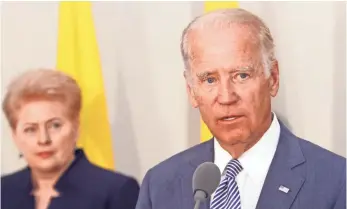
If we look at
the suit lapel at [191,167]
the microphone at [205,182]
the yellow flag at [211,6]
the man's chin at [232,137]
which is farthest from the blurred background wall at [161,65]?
the microphone at [205,182]

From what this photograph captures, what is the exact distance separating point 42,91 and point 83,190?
32 cm

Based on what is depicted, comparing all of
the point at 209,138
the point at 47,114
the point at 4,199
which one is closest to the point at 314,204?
the point at 209,138

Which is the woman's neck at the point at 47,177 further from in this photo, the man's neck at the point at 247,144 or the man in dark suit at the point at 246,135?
the man's neck at the point at 247,144

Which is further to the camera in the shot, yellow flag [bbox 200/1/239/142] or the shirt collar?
yellow flag [bbox 200/1/239/142]

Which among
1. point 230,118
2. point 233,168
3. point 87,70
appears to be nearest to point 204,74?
point 230,118

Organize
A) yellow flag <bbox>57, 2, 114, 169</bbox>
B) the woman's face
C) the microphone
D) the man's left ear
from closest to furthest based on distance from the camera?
the microphone → the man's left ear → the woman's face → yellow flag <bbox>57, 2, 114, 169</bbox>

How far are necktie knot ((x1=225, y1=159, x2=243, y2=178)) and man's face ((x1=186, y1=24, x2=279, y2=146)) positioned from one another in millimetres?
49

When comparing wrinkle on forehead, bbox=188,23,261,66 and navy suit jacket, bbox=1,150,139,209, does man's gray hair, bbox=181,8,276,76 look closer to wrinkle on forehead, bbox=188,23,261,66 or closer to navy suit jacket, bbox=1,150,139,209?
wrinkle on forehead, bbox=188,23,261,66

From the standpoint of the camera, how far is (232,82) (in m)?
1.55

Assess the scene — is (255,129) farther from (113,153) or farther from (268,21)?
(113,153)

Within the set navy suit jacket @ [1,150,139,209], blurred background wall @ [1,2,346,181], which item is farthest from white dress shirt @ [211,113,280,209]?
navy suit jacket @ [1,150,139,209]

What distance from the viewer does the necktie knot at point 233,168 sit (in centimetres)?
158

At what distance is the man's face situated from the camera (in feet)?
5.07

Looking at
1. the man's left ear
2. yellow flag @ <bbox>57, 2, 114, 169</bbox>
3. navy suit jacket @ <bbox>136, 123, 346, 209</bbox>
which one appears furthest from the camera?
yellow flag @ <bbox>57, 2, 114, 169</bbox>
